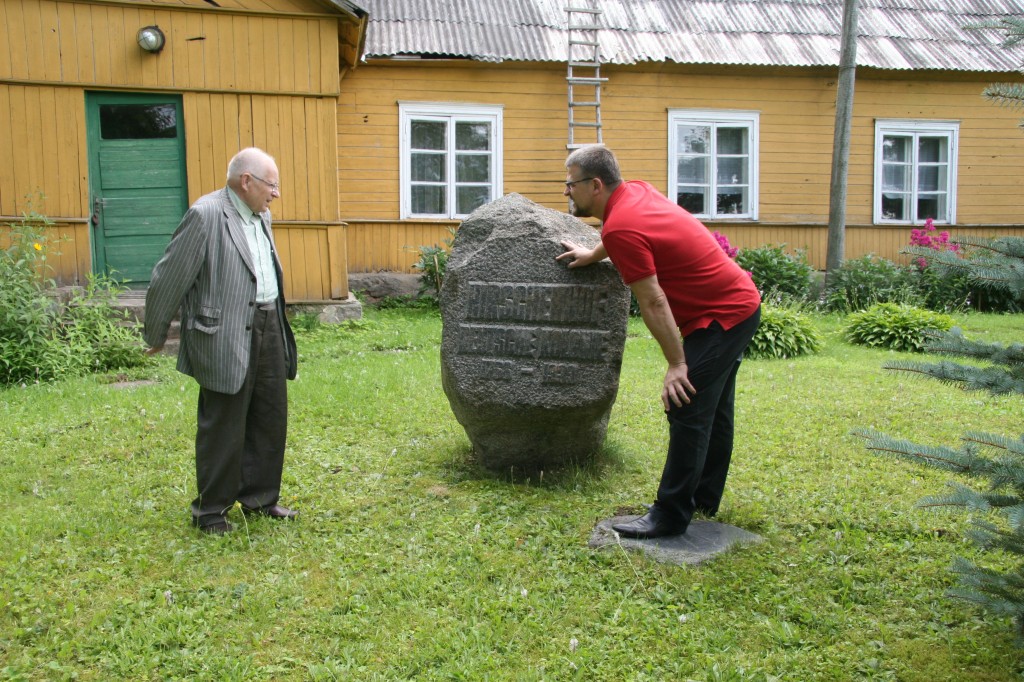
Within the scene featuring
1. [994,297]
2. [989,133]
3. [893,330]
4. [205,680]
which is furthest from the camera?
[989,133]

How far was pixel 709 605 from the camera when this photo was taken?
368 cm

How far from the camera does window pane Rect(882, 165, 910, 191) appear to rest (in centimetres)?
1488

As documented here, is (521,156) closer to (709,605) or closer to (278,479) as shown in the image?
(278,479)

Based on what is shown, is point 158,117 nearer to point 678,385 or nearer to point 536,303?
point 536,303

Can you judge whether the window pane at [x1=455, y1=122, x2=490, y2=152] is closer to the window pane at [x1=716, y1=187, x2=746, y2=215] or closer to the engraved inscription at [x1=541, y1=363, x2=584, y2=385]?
the window pane at [x1=716, y1=187, x2=746, y2=215]

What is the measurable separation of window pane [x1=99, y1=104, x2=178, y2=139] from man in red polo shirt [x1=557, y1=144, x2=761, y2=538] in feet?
25.8

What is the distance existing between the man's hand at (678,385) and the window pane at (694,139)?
10936 mm

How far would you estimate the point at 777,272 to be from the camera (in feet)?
42.4

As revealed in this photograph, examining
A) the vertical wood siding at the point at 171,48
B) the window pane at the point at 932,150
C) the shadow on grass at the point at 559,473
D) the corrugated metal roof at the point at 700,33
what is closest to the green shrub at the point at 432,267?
the vertical wood siding at the point at 171,48

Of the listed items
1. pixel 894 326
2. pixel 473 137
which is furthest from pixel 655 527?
pixel 473 137

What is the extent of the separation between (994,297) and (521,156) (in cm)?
757

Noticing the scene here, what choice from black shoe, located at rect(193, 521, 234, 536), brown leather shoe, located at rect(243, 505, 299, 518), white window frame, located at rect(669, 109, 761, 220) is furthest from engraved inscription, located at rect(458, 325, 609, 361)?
white window frame, located at rect(669, 109, 761, 220)

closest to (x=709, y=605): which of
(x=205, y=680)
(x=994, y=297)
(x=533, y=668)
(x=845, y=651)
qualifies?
(x=845, y=651)

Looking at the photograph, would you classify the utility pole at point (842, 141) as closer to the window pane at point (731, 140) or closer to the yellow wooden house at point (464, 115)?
the yellow wooden house at point (464, 115)
